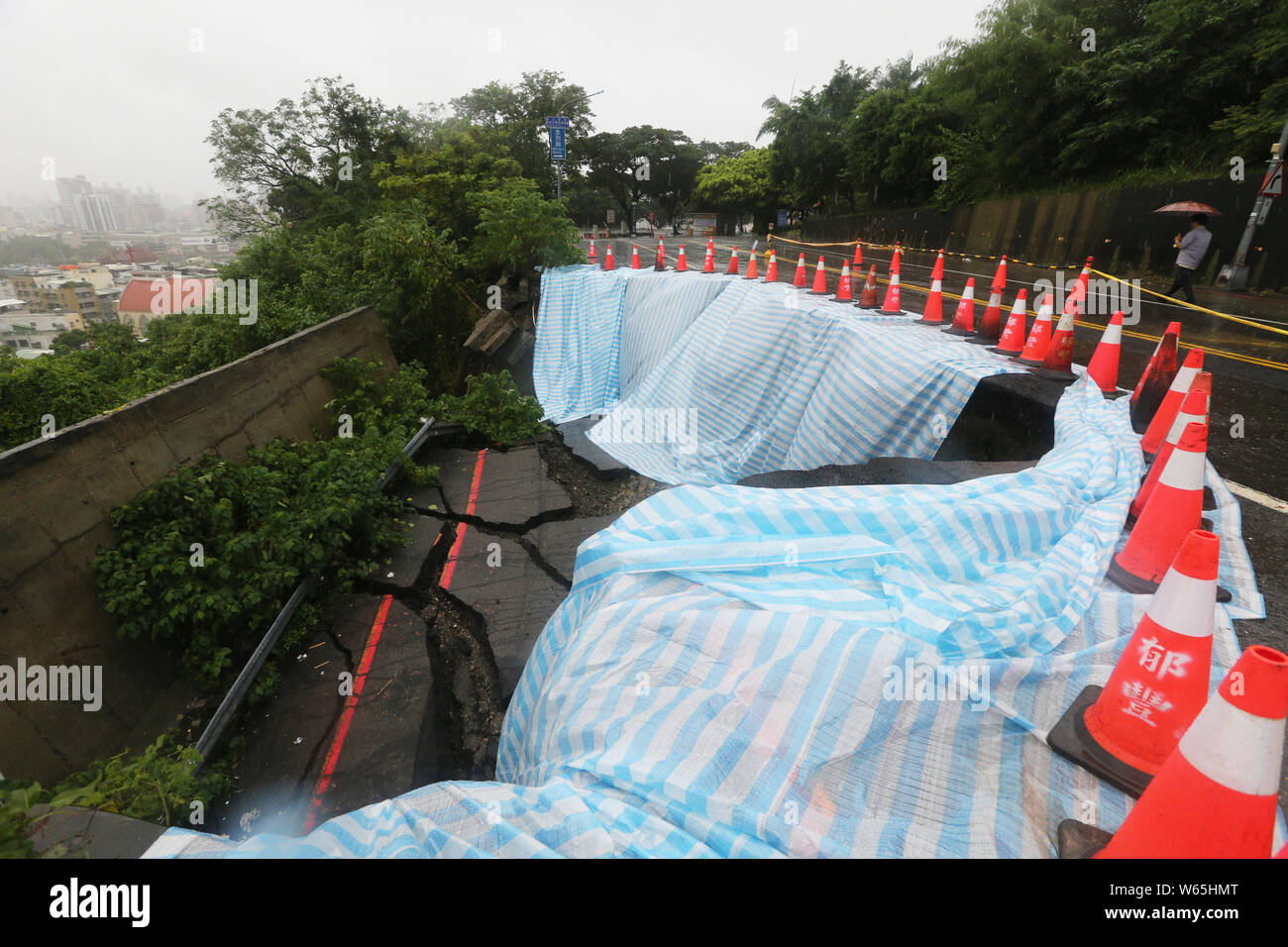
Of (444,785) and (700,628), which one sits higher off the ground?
(700,628)

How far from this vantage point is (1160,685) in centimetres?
146

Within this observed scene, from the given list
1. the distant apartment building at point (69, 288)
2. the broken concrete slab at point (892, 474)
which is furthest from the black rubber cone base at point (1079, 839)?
the distant apartment building at point (69, 288)

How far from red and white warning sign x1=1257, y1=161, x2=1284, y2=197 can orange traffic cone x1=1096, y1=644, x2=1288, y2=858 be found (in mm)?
14598

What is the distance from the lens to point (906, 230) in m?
24.8

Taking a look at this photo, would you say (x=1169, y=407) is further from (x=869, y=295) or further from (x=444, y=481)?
(x=444, y=481)

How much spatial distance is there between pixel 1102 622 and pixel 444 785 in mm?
2088

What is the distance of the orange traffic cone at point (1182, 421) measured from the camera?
219 centimetres

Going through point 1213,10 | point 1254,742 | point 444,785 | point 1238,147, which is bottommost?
point 444,785

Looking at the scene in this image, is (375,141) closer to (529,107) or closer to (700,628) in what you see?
(529,107)

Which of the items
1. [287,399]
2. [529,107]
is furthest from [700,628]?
[529,107]

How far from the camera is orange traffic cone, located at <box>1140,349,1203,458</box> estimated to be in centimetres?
281

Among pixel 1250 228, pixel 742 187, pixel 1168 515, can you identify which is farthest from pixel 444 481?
pixel 742 187

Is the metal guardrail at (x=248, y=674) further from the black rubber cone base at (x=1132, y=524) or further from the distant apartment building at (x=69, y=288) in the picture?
the distant apartment building at (x=69, y=288)

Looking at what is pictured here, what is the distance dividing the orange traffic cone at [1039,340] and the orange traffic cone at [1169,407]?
1.32 m
